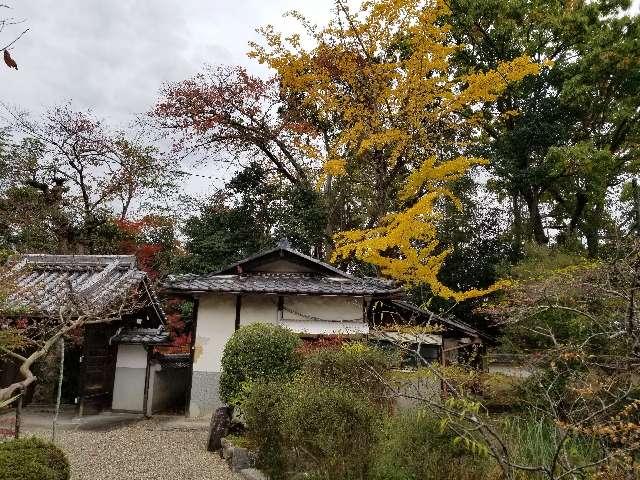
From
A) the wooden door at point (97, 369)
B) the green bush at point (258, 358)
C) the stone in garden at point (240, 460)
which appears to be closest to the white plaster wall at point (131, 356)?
the wooden door at point (97, 369)

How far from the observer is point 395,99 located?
16047 mm

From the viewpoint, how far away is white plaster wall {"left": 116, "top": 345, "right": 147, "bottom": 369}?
14.7 metres

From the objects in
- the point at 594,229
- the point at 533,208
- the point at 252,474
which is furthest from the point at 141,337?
the point at 594,229

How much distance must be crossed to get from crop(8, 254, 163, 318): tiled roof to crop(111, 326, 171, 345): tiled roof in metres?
1.06

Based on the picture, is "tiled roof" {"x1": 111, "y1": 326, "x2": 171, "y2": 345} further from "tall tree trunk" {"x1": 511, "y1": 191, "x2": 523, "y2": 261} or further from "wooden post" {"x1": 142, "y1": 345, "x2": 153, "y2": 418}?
"tall tree trunk" {"x1": 511, "y1": 191, "x2": 523, "y2": 261}

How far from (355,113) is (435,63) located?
3.03m

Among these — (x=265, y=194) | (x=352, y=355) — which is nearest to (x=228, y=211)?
(x=265, y=194)

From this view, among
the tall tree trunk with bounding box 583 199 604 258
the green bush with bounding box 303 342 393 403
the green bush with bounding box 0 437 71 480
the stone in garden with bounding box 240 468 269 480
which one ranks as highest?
the tall tree trunk with bounding box 583 199 604 258

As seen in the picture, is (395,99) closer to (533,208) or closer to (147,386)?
(533,208)

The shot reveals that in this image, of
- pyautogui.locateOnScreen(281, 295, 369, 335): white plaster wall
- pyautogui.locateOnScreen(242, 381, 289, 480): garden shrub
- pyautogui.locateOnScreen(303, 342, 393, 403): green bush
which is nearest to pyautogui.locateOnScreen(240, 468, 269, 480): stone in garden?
pyautogui.locateOnScreen(242, 381, 289, 480): garden shrub

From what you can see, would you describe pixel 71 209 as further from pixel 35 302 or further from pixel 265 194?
pixel 35 302

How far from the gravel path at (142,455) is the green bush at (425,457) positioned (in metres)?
2.82

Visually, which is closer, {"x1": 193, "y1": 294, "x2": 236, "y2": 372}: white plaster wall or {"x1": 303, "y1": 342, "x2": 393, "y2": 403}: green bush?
{"x1": 303, "y1": 342, "x2": 393, "y2": 403}: green bush

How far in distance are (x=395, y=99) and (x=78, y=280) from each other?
11.5 m
